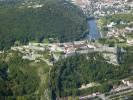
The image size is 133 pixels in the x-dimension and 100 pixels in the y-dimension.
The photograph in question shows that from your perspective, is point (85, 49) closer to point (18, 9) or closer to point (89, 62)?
point (89, 62)

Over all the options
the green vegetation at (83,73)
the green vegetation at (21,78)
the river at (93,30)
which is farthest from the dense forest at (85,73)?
the river at (93,30)

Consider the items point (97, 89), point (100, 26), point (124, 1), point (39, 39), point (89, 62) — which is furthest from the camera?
point (124, 1)

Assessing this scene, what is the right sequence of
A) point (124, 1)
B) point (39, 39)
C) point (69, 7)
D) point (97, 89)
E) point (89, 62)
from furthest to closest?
point (124, 1) < point (69, 7) < point (39, 39) < point (89, 62) < point (97, 89)

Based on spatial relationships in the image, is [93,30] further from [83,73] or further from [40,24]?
[83,73]

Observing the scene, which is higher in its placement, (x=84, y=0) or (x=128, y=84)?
(x=84, y=0)

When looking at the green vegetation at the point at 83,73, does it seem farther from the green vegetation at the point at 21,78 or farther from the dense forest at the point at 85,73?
the green vegetation at the point at 21,78

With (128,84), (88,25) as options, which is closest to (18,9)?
(88,25)

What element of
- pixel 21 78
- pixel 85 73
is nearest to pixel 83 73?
pixel 85 73
